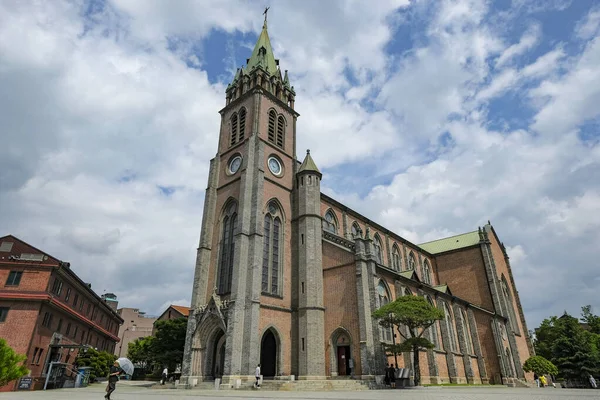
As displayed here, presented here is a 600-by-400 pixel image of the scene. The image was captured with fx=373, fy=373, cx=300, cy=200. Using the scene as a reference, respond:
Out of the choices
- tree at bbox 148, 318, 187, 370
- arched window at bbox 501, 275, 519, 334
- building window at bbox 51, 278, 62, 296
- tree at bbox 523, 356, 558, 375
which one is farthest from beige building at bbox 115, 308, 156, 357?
tree at bbox 523, 356, 558, 375

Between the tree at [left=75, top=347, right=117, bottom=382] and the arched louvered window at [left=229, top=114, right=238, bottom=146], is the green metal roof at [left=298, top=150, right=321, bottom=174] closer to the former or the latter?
the arched louvered window at [left=229, top=114, right=238, bottom=146]

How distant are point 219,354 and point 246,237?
9904 millimetres

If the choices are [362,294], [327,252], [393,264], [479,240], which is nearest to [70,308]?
[327,252]

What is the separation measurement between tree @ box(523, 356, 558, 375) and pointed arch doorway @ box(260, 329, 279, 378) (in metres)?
31.3

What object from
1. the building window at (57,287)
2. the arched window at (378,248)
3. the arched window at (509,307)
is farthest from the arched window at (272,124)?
the arched window at (509,307)

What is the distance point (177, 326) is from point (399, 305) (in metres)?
28.5

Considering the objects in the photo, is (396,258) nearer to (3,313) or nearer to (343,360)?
(343,360)

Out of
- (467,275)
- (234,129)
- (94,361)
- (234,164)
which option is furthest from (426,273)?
(94,361)

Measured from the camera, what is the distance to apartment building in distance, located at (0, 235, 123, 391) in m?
27.8

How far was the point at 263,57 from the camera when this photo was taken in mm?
43094

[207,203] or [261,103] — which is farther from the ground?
[261,103]

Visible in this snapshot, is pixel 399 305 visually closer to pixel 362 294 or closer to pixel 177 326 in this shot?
pixel 362 294

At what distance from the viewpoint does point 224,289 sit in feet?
103

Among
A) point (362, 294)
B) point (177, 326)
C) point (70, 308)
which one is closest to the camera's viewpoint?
point (362, 294)
